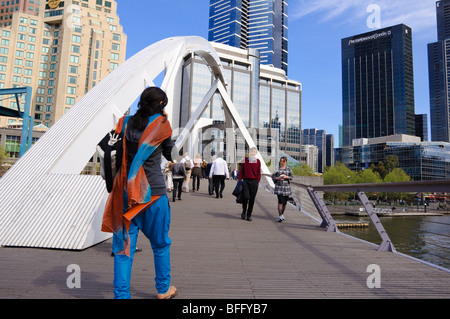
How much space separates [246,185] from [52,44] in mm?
71087

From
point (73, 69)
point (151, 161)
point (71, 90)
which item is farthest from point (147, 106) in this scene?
point (73, 69)

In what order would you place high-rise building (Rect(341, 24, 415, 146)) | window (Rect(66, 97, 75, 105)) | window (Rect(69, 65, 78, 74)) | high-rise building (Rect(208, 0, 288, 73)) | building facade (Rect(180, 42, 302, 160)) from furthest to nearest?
high-rise building (Rect(341, 24, 415, 146))
high-rise building (Rect(208, 0, 288, 73))
building facade (Rect(180, 42, 302, 160))
window (Rect(69, 65, 78, 74))
window (Rect(66, 97, 75, 105))

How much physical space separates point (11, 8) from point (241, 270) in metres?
108

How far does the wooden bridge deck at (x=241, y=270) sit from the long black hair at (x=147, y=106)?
1.36 m

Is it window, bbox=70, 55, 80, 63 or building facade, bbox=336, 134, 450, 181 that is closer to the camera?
window, bbox=70, 55, 80, 63

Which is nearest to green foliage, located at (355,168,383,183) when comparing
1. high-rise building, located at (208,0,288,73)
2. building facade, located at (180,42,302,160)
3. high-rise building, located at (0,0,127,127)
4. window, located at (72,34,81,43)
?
building facade, located at (180,42,302,160)

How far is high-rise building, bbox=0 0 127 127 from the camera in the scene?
6034 centimetres

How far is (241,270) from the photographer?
10.8 ft

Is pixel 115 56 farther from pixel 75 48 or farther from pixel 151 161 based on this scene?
pixel 151 161

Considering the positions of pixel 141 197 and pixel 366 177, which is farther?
pixel 366 177

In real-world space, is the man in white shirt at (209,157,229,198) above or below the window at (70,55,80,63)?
below

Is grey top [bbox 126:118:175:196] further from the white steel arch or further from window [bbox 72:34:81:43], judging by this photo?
window [bbox 72:34:81:43]

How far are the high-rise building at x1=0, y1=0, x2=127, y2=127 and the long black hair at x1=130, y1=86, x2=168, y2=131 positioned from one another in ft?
214

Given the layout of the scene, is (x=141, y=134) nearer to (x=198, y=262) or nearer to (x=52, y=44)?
(x=198, y=262)
